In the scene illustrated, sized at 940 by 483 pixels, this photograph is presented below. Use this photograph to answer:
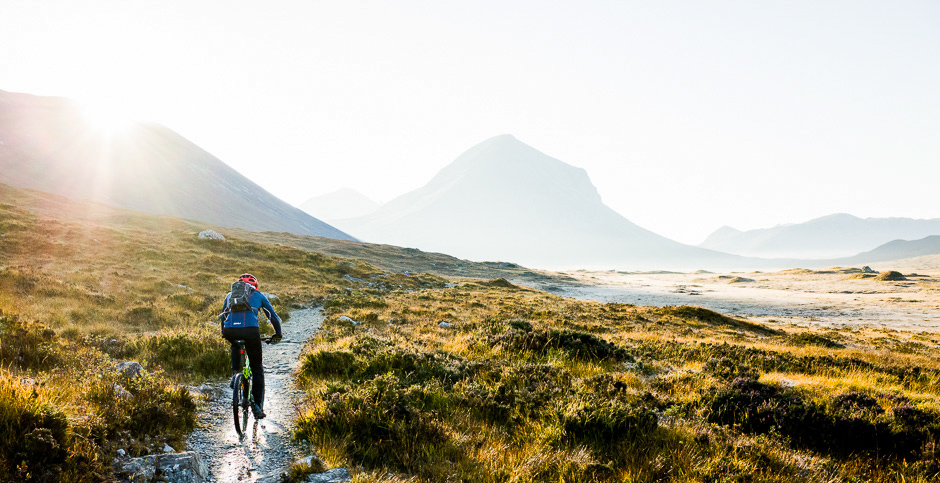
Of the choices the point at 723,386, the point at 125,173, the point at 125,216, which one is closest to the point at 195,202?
the point at 125,173

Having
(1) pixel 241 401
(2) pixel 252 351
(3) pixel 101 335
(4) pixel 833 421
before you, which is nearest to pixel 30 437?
(1) pixel 241 401

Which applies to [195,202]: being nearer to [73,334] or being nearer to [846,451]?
[73,334]

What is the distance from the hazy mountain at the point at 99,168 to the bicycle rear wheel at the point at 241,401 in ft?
556

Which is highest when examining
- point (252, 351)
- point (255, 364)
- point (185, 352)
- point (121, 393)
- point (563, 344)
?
point (252, 351)

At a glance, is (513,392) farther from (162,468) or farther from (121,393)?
(121,393)

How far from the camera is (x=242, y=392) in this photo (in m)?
7.02

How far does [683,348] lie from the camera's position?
47.7 feet

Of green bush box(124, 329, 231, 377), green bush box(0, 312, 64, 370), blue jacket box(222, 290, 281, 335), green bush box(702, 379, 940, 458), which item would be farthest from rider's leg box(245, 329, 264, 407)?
green bush box(702, 379, 940, 458)

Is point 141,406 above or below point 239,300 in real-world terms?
below

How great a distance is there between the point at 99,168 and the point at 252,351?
216680mm

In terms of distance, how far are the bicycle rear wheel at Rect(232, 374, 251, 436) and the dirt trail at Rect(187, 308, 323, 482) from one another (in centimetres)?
15

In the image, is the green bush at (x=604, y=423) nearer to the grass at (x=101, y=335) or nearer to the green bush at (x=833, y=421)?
the green bush at (x=833, y=421)

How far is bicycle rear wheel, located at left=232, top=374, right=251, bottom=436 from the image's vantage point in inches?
262

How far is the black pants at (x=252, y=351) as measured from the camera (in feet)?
23.1
